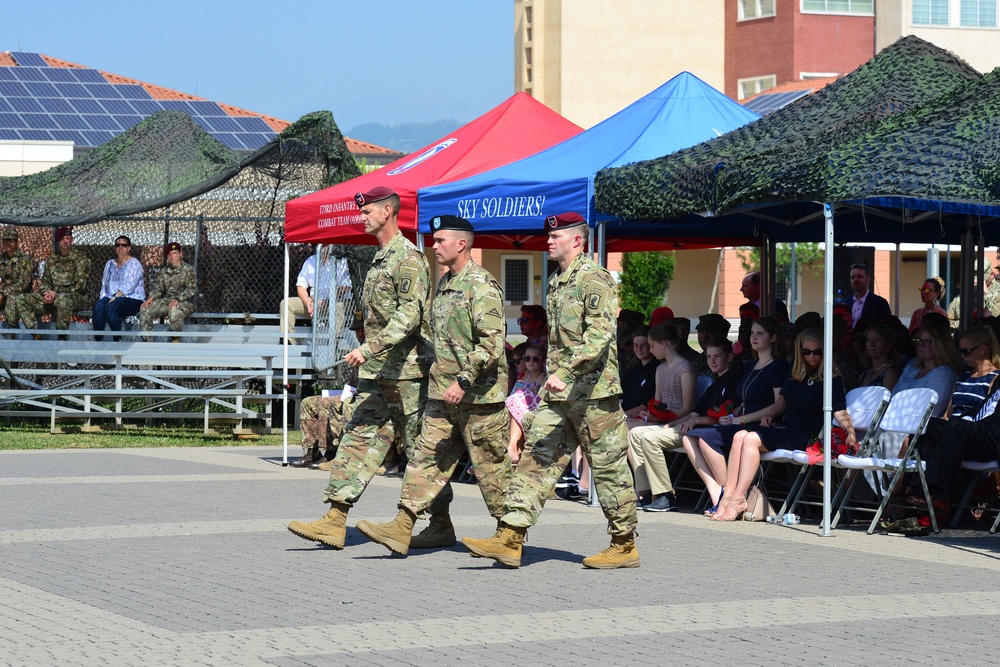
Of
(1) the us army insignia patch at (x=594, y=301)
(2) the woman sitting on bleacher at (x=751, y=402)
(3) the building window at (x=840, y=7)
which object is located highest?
(3) the building window at (x=840, y=7)

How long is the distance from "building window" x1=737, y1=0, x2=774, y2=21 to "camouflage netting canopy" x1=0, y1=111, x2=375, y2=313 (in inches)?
1943

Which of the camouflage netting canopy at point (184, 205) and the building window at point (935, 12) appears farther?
the building window at point (935, 12)

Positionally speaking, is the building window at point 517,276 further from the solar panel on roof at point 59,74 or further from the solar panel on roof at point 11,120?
the solar panel on roof at point 11,120

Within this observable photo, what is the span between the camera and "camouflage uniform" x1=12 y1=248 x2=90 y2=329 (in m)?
20.4

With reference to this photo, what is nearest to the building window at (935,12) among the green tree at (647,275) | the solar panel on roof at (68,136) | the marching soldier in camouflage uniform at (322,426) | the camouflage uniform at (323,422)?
the green tree at (647,275)

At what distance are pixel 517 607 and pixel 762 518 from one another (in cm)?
406

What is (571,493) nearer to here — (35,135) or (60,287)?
(60,287)

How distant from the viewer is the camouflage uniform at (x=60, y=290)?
67.0 ft

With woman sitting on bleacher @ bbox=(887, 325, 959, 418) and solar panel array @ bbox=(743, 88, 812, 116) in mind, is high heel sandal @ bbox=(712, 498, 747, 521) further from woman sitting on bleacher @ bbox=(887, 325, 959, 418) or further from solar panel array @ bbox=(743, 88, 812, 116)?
solar panel array @ bbox=(743, 88, 812, 116)

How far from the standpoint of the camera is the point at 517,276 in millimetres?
65750

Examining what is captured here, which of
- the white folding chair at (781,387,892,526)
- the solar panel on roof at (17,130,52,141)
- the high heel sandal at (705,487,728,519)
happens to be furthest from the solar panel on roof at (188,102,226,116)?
the white folding chair at (781,387,892,526)

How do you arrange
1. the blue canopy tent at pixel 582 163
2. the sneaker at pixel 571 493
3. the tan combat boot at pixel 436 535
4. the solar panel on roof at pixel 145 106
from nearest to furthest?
the tan combat boot at pixel 436 535, the blue canopy tent at pixel 582 163, the sneaker at pixel 571 493, the solar panel on roof at pixel 145 106

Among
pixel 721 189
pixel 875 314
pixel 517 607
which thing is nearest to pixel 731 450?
pixel 721 189

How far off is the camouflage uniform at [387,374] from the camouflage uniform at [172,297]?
1103 cm
